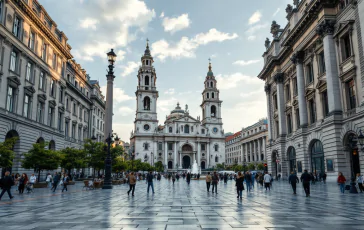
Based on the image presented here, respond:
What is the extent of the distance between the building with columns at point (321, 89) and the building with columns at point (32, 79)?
28.3 metres

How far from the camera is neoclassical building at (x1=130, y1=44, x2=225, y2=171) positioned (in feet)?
298

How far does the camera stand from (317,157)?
29641 mm

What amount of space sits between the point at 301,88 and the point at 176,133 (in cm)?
6540

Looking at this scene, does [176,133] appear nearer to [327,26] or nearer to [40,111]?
[40,111]

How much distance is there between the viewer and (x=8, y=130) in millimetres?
26094

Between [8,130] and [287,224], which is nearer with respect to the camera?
[287,224]

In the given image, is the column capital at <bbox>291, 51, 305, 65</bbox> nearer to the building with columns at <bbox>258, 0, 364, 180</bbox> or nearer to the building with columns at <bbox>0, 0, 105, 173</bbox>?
the building with columns at <bbox>258, 0, 364, 180</bbox>

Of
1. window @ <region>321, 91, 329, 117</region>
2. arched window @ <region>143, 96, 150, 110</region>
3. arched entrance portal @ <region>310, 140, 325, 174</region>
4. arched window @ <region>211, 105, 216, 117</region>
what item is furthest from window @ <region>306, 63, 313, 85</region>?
arched window @ <region>211, 105, 216, 117</region>

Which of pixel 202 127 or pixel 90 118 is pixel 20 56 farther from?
pixel 202 127

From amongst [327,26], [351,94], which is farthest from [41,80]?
[351,94]

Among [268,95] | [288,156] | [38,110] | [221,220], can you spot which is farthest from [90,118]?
[221,220]

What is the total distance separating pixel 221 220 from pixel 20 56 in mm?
27675

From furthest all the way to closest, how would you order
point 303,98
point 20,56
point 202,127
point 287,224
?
1. point 202,127
2. point 303,98
3. point 20,56
4. point 287,224

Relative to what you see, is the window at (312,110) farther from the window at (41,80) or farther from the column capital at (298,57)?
the window at (41,80)
